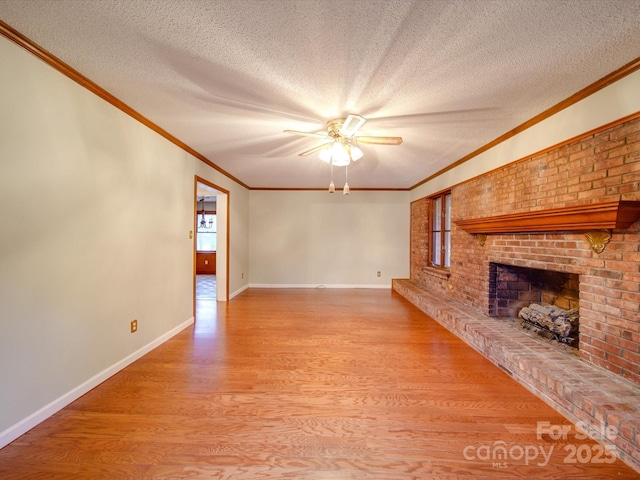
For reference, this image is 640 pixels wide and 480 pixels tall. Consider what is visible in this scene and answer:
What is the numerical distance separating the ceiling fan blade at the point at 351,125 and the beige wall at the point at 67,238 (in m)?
1.88

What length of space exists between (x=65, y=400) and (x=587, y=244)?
3823mm

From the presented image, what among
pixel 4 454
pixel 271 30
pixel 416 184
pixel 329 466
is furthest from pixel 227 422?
pixel 416 184

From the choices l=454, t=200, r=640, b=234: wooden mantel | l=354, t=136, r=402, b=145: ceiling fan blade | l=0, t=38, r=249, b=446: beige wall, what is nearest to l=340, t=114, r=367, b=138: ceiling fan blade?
l=354, t=136, r=402, b=145: ceiling fan blade

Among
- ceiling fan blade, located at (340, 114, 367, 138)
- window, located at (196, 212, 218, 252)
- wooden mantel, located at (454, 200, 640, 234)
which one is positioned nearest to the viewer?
wooden mantel, located at (454, 200, 640, 234)

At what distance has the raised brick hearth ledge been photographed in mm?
1465

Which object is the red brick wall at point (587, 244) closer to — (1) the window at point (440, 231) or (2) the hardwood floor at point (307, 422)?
(2) the hardwood floor at point (307, 422)

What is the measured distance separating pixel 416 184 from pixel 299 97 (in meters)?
4.11

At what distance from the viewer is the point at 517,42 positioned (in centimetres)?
157

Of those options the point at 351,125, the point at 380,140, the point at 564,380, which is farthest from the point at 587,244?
the point at 351,125

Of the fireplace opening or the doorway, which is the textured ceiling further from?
the doorway

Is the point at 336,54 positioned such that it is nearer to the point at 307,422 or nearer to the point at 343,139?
the point at 343,139

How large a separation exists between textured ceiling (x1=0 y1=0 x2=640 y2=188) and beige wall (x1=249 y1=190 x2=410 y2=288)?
135 inches

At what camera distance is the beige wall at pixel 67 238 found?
5.12ft

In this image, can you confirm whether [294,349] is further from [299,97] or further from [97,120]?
[97,120]
